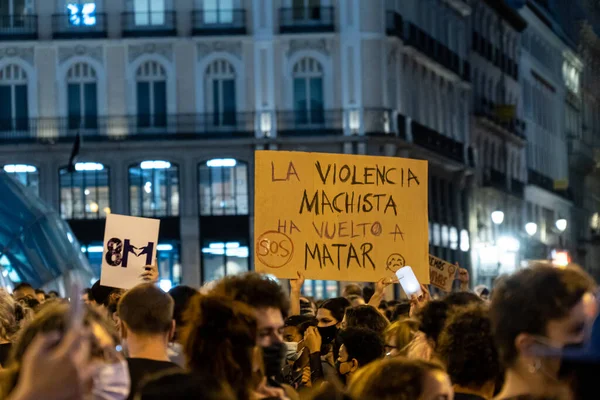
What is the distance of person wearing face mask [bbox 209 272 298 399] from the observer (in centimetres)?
626

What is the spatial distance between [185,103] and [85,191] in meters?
4.28

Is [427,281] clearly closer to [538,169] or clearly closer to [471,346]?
[471,346]

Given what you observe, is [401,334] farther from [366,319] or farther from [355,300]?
[355,300]

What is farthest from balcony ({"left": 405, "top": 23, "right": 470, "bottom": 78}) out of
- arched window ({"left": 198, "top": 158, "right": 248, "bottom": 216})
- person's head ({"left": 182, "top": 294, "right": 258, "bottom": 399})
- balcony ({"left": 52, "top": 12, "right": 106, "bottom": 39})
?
person's head ({"left": 182, "top": 294, "right": 258, "bottom": 399})

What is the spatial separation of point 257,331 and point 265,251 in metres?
6.05

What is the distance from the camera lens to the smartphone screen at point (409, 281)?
11.1 m

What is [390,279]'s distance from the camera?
40.4 feet

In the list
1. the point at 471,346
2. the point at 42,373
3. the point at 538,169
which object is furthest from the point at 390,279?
the point at 538,169

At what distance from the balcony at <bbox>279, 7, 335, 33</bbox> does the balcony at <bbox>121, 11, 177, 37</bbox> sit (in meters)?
3.54

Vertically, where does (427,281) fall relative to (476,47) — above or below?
below

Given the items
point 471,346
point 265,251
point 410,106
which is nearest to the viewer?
point 471,346

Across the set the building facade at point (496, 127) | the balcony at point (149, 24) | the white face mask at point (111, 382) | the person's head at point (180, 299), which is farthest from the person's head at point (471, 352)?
the building facade at point (496, 127)

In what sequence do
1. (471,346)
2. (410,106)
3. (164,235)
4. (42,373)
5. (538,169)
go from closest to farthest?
(42,373) → (471,346) → (164,235) → (410,106) → (538,169)

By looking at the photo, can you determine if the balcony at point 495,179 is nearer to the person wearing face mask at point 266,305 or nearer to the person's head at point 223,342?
the person wearing face mask at point 266,305
